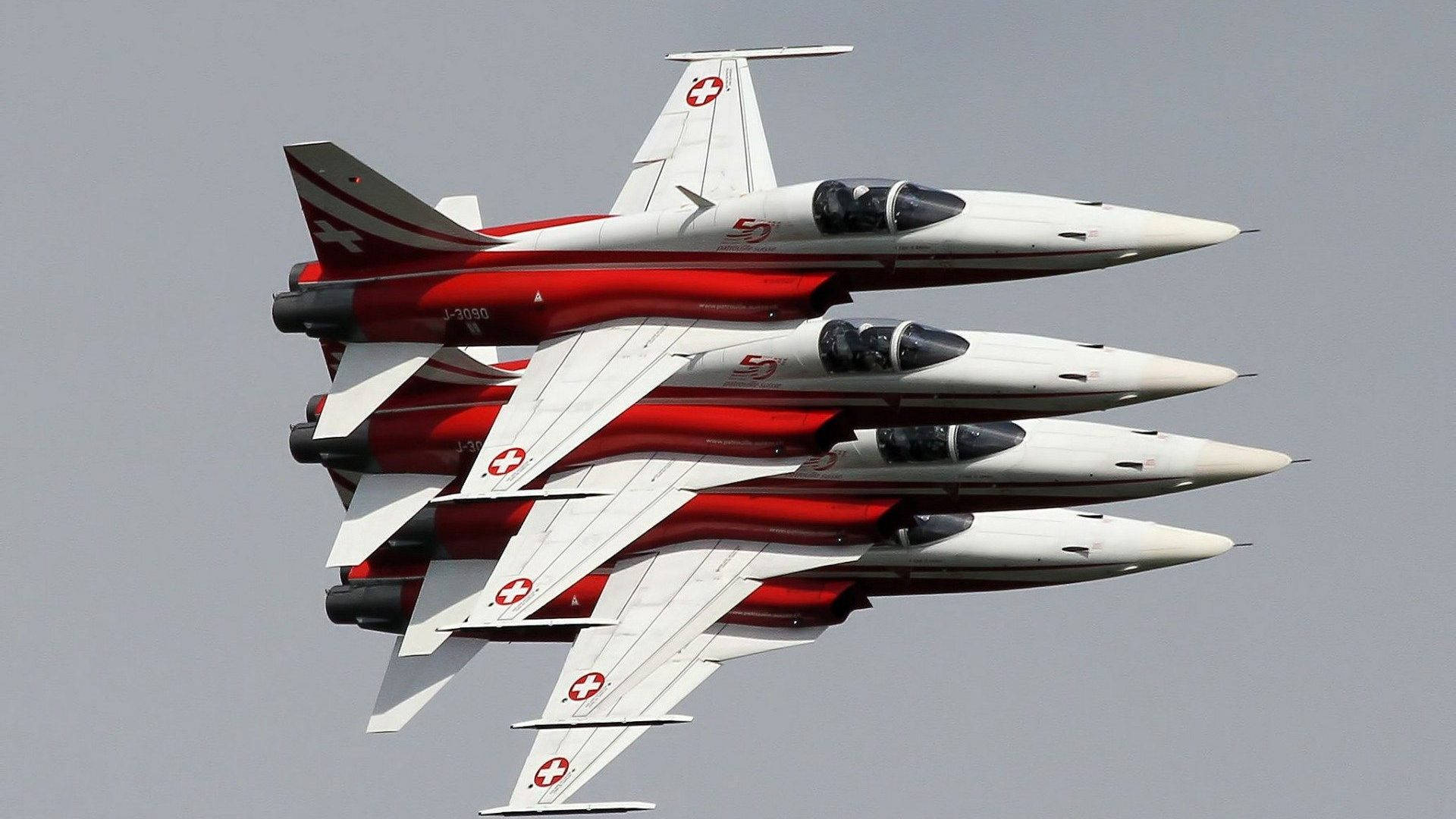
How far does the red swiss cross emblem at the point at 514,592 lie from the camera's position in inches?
1913

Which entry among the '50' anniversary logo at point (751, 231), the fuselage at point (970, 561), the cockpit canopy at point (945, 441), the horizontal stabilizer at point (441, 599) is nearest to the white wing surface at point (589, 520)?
the fuselage at point (970, 561)

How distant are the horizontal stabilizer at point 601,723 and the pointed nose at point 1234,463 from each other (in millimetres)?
8899

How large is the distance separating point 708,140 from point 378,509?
26.9 ft

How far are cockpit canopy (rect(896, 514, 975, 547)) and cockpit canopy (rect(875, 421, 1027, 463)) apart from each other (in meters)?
1.14

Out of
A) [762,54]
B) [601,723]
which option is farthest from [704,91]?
[601,723]

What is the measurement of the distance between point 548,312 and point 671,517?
371cm

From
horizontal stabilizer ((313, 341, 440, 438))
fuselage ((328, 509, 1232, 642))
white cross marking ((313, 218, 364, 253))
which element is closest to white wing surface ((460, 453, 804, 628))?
fuselage ((328, 509, 1232, 642))

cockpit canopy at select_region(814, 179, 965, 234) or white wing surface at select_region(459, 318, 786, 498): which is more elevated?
cockpit canopy at select_region(814, 179, 965, 234)

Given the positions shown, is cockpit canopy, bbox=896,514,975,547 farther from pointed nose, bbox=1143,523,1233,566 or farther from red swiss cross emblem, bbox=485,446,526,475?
red swiss cross emblem, bbox=485,446,526,475

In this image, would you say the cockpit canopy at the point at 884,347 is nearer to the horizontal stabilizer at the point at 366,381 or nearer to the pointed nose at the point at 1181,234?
the pointed nose at the point at 1181,234

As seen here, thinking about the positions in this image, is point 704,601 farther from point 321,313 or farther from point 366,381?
point 321,313

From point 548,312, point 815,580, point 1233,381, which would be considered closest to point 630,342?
point 548,312

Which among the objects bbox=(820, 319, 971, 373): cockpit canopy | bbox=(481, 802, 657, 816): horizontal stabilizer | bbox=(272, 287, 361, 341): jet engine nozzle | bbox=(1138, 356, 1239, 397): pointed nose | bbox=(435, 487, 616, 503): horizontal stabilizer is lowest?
bbox=(481, 802, 657, 816): horizontal stabilizer

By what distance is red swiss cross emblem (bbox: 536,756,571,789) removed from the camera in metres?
48.8
